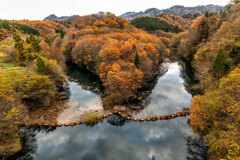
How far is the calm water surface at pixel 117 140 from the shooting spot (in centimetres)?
2183

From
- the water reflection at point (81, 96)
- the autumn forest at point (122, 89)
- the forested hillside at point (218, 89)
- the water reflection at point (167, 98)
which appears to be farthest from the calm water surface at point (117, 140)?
the forested hillside at point (218, 89)

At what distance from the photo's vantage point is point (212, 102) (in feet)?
58.6

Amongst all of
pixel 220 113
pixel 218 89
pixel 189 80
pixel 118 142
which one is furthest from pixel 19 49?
pixel 189 80

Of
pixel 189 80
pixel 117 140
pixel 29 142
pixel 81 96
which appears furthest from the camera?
pixel 189 80

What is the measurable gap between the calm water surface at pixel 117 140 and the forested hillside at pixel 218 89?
493 cm

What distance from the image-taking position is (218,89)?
21.0 metres

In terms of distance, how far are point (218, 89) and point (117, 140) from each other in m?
20.4

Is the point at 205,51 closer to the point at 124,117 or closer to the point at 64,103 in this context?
the point at 124,117

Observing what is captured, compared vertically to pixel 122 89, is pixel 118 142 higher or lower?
lower

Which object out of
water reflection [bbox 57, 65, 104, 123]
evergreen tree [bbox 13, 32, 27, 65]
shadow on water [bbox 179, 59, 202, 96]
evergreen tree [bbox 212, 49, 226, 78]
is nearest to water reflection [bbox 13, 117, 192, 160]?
water reflection [bbox 57, 65, 104, 123]

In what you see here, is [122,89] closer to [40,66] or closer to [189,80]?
[40,66]

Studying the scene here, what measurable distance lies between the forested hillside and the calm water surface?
16.2 ft

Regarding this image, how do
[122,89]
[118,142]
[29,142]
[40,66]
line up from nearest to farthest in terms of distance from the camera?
1. [118,142]
2. [29,142]
3. [122,89]
4. [40,66]

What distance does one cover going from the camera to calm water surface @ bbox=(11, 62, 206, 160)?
21.8m
